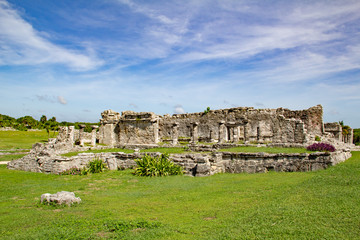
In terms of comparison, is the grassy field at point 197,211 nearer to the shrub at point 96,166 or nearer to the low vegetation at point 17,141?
the shrub at point 96,166

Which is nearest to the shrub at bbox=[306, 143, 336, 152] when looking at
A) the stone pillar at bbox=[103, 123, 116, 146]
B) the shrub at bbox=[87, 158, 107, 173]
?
the shrub at bbox=[87, 158, 107, 173]

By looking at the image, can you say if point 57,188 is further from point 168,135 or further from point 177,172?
point 168,135

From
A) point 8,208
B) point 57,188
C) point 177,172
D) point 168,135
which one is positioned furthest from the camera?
point 168,135

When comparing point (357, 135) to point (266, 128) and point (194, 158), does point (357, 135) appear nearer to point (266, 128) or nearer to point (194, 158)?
point (266, 128)

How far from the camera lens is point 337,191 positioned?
7.52m

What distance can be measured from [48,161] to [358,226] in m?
14.4

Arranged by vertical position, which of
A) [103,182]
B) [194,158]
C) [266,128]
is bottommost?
[103,182]

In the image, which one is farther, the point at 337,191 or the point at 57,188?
the point at 57,188

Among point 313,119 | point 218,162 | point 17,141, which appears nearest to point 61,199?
point 218,162

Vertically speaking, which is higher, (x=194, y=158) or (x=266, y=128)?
(x=266, y=128)

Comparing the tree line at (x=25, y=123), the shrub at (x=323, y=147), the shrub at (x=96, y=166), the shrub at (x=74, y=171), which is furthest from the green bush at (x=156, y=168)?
the tree line at (x=25, y=123)

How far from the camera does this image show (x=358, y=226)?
5055 millimetres

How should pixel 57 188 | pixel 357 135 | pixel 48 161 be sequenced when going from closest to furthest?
pixel 57 188 < pixel 48 161 < pixel 357 135

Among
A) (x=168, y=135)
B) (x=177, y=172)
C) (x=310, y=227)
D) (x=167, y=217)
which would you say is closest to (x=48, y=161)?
(x=177, y=172)
